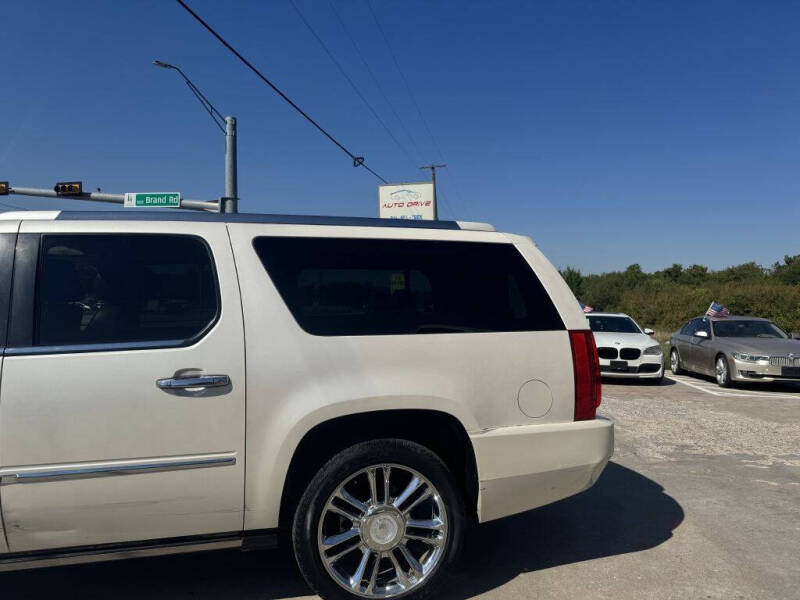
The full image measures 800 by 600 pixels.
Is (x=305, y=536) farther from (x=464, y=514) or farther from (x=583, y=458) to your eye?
(x=583, y=458)

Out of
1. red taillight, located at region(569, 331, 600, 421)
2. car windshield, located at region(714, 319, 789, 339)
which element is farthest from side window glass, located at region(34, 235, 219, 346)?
car windshield, located at region(714, 319, 789, 339)

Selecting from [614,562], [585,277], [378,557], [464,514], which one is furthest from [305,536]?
[585,277]

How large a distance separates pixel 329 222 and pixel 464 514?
5.61ft

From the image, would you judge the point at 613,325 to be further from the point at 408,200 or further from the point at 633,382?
the point at 408,200

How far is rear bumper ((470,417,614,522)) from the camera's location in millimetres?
3348

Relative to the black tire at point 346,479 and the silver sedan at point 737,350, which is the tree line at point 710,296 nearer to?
the silver sedan at point 737,350

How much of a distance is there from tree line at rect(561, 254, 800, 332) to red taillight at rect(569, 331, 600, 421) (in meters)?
25.5

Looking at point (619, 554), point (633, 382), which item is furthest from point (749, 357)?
point (619, 554)

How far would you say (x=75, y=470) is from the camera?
9.23 feet

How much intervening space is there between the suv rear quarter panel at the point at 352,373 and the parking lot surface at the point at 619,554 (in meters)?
0.93

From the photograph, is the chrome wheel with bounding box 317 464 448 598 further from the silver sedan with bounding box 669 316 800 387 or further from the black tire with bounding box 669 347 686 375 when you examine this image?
the black tire with bounding box 669 347 686 375

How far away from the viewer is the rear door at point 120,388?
279 centimetres

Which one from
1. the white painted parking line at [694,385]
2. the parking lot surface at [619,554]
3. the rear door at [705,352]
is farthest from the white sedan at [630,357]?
the parking lot surface at [619,554]

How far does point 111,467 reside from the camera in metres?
2.85
